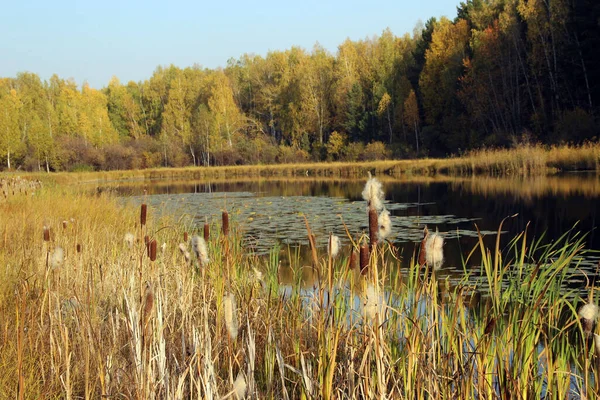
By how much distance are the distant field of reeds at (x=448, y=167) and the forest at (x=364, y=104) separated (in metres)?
1.94

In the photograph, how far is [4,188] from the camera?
1029 centimetres

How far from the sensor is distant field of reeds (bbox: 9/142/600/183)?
2456 cm

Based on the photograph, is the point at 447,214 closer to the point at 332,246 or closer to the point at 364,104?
the point at 332,246

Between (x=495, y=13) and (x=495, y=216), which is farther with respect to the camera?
(x=495, y=13)

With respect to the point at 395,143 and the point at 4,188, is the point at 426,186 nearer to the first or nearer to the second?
the point at 4,188

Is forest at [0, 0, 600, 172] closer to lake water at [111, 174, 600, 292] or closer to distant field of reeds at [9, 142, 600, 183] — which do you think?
distant field of reeds at [9, 142, 600, 183]

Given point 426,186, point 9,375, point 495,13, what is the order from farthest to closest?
point 495,13 → point 426,186 → point 9,375

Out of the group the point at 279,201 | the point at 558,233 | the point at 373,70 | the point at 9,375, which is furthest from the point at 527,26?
the point at 9,375

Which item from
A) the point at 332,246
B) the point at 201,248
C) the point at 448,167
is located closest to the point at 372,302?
the point at 332,246

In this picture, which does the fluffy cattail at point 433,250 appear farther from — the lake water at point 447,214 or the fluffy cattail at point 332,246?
the lake water at point 447,214

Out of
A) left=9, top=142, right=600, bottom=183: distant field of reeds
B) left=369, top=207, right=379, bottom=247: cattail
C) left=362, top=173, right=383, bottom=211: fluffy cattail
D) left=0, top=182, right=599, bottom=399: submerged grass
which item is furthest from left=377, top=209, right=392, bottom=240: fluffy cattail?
left=9, top=142, right=600, bottom=183: distant field of reeds

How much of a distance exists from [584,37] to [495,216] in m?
24.3

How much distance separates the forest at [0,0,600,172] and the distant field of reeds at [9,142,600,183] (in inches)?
76.3

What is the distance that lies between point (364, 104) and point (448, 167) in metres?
23.5
